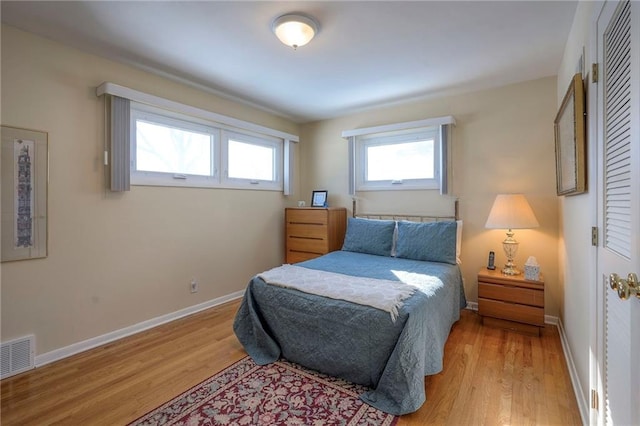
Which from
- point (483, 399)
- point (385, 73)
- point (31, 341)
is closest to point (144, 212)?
point (31, 341)

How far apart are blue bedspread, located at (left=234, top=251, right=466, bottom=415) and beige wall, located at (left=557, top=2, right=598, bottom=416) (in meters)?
0.78

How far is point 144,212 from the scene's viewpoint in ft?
8.96

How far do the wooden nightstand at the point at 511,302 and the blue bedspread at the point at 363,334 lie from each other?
0.40 meters

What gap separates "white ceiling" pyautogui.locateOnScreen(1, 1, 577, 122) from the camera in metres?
1.87

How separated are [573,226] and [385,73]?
1971 mm

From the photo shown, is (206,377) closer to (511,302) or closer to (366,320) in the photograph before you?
(366,320)

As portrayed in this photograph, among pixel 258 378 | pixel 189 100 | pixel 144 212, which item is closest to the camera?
pixel 258 378

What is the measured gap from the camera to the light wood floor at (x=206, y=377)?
1630mm

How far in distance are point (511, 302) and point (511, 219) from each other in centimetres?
74

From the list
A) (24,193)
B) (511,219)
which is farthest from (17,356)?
(511,219)

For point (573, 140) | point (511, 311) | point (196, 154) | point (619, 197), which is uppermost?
point (196, 154)

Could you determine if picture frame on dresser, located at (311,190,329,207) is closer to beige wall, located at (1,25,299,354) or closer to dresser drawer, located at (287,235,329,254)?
Answer: dresser drawer, located at (287,235,329,254)

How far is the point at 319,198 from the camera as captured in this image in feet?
13.7

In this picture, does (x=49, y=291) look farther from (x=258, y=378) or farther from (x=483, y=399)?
(x=483, y=399)
